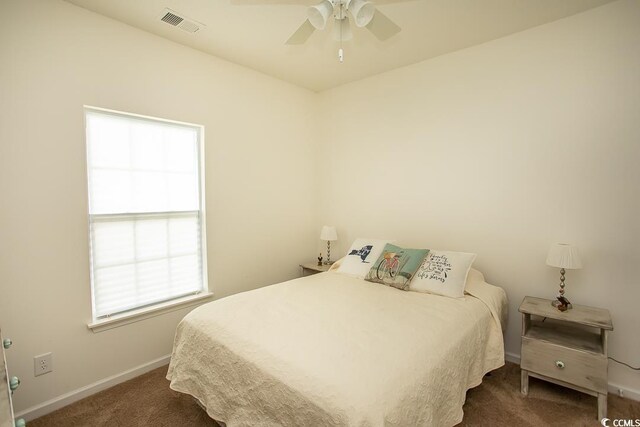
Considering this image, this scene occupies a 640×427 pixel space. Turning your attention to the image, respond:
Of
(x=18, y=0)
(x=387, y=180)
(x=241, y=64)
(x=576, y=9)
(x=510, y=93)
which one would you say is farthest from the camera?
(x=387, y=180)

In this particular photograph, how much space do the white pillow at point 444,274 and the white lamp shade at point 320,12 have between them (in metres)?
1.97

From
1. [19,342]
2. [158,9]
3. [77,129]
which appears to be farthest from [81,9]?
[19,342]

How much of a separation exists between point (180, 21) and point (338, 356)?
2487 mm

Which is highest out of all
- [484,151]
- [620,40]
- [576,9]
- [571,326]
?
[576,9]

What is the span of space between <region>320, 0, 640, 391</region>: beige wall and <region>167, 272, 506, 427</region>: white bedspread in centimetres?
61

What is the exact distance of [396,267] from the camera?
2.67 metres

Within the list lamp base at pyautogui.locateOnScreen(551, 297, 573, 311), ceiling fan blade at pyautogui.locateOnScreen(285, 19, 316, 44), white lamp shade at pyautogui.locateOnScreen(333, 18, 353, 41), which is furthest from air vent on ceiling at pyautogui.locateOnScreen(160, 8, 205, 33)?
lamp base at pyautogui.locateOnScreen(551, 297, 573, 311)

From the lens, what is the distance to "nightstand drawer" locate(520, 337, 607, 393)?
1878mm

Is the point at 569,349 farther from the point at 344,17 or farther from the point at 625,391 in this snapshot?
the point at 344,17

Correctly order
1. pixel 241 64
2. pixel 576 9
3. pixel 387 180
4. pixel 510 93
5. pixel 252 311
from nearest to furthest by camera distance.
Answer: pixel 252 311, pixel 576 9, pixel 510 93, pixel 241 64, pixel 387 180

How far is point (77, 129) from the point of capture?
2.10 m

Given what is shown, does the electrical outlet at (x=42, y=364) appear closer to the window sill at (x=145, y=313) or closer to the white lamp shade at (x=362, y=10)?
the window sill at (x=145, y=313)

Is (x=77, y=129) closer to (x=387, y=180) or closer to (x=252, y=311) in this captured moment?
(x=252, y=311)

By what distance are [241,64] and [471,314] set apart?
2.93 metres
